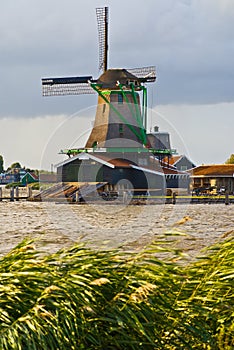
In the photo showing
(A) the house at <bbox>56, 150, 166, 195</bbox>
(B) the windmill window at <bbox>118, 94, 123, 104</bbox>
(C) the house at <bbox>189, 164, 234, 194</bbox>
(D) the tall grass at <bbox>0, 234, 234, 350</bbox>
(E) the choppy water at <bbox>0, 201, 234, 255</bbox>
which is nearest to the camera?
(D) the tall grass at <bbox>0, 234, 234, 350</bbox>

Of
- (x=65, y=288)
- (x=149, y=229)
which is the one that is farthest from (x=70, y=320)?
(x=149, y=229)

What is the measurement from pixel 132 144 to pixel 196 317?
122 feet

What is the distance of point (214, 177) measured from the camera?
1924 inches

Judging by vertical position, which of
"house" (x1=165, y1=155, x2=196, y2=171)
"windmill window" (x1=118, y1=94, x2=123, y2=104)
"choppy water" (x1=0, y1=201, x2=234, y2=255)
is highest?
"windmill window" (x1=118, y1=94, x2=123, y2=104)

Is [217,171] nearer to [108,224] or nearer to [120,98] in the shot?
[120,98]

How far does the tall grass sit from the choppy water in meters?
8.05

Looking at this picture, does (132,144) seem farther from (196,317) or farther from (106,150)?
(196,317)

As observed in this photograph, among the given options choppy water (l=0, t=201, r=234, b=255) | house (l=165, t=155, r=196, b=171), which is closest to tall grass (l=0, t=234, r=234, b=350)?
choppy water (l=0, t=201, r=234, b=255)

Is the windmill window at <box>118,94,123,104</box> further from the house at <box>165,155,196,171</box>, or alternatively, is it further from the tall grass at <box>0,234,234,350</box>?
the tall grass at <box>0,234,234,350</box>

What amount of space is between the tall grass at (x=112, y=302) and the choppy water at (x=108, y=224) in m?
8.05

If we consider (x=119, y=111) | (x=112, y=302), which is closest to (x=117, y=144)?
(x=119, y=111)

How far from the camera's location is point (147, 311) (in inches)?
151

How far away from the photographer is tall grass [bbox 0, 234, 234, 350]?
11.7ft

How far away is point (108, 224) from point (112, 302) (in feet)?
73.5
